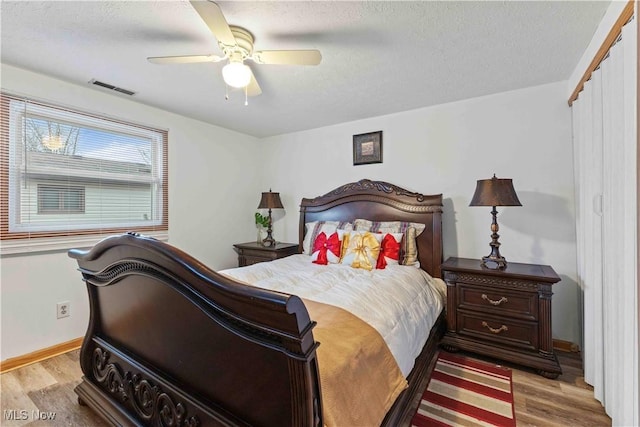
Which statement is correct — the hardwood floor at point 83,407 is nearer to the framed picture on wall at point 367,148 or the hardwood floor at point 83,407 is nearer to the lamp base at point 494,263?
the lamp base at point 494,263

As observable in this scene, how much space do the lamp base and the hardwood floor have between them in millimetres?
757

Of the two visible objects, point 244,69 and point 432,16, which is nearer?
point 432,16

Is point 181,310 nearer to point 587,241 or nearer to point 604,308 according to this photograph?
point 604,308

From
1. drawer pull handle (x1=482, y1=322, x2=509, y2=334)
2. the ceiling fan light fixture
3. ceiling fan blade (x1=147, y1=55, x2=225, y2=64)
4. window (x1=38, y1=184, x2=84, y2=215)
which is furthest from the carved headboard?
window (x1=38, y1=184, x2=84, y2=215)

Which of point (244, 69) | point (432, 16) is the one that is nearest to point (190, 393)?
point (244, 69)

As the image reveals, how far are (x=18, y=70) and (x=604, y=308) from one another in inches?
173

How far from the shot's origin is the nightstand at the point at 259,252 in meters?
3.44

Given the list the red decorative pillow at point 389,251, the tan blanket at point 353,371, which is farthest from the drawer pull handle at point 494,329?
the tan blanket at point 353,371

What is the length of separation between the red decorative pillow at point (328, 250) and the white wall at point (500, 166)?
0.99 metres

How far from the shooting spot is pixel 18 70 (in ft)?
7.20

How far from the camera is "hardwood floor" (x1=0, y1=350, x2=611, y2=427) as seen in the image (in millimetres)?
1601

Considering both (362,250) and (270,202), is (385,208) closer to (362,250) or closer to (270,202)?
(362,250)

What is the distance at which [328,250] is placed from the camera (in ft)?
9.09

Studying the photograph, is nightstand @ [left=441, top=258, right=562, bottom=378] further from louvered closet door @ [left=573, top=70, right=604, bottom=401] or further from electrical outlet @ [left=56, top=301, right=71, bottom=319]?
electrical outlet @ [left=56, top=301, right=71, bottom=319]
